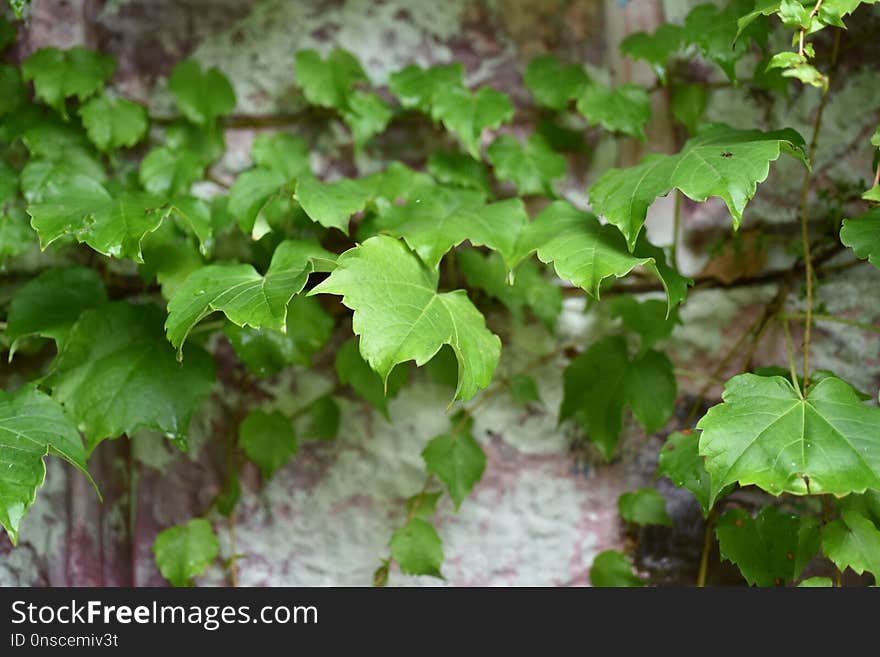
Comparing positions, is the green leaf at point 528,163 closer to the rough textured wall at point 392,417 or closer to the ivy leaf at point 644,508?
the rough textured wall at point 392,417

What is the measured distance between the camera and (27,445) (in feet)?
3.10

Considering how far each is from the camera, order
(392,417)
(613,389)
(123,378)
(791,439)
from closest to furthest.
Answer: (791,439) < (123,378) < (613,389) < (392,417)

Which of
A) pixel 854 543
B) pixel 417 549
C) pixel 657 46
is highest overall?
pixel 657 46

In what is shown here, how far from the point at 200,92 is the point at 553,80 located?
0.59m

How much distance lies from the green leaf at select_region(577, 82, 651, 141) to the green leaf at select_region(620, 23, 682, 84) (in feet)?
0.15

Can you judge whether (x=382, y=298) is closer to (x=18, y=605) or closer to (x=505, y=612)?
(x=505, y=612)

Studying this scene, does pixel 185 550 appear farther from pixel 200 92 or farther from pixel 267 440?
pixel 200 92

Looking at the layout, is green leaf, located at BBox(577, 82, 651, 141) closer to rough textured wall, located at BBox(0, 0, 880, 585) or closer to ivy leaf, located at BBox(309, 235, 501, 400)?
rough textured wall, located at BBox(0, 0, 880, 585)

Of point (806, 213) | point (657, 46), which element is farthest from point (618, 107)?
point (806, 213)

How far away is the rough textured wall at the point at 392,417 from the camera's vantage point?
1385 millimetres

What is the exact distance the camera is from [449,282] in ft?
4.45

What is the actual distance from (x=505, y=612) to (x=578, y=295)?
1.85 feet

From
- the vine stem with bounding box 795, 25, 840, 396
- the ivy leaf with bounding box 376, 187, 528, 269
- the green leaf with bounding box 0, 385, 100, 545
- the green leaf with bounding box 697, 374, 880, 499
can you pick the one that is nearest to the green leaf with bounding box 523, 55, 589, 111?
the ivy leaf with bounding box 376, 187, 528, 269

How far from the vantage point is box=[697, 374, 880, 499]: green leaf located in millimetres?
838
